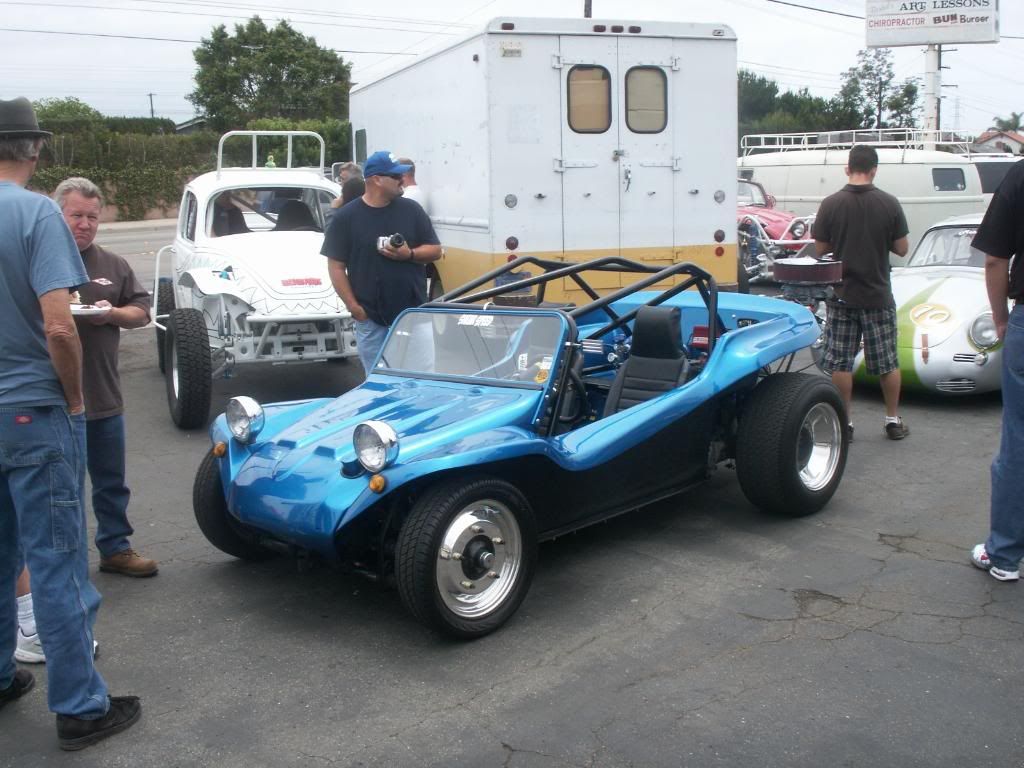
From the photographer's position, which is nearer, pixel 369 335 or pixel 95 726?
pixel 95 726

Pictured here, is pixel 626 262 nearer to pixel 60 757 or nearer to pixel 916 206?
pixel 60 757

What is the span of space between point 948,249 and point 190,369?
20.9 feet

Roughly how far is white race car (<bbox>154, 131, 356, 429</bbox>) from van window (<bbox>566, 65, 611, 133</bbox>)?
2.35 meters

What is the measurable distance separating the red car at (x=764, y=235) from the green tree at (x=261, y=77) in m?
34.8

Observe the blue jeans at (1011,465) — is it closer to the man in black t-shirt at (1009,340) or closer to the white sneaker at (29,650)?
the man in black t-shirt at (1009,340)

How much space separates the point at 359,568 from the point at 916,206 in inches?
573

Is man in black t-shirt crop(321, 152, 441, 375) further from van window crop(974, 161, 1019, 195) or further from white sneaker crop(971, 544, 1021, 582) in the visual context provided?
van window crop(974, 161, 1019, 195)

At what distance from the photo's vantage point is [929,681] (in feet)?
12.3

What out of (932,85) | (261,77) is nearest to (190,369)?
(932,85)

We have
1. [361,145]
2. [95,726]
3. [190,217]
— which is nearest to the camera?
[95,726]

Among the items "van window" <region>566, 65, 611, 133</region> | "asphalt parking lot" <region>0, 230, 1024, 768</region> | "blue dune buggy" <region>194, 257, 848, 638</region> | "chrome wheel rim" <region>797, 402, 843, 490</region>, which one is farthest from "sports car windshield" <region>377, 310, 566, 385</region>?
"van window" <region>566, 65, 611, 133</region>

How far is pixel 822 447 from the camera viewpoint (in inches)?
227

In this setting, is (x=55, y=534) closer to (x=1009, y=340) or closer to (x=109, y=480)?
(x=109, y=480)

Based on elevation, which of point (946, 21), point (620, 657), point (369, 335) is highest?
point (946, 21)
